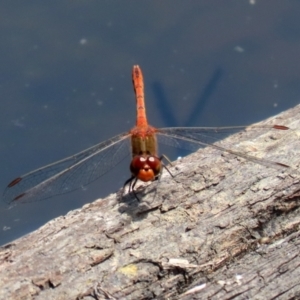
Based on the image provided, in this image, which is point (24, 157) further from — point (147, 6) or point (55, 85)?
point (147, 6)

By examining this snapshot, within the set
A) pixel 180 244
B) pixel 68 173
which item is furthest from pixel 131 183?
pixel 180 244

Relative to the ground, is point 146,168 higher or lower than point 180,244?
higher

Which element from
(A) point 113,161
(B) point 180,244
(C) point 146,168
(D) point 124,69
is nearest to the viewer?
(B) point 180,244

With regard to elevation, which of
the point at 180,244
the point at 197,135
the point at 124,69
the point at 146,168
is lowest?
the point at 180,244

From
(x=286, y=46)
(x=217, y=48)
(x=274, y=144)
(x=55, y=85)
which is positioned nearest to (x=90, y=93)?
(x=55, y=85)

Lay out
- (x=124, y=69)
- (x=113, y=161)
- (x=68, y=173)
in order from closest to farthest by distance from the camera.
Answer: (x=68, y=173) < (x=113, y=161) < (x=124, y=69)

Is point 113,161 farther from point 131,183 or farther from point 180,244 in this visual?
point 180,244

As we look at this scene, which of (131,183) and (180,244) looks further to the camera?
(131,183)

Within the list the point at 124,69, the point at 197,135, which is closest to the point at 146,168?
the point at 197,135
